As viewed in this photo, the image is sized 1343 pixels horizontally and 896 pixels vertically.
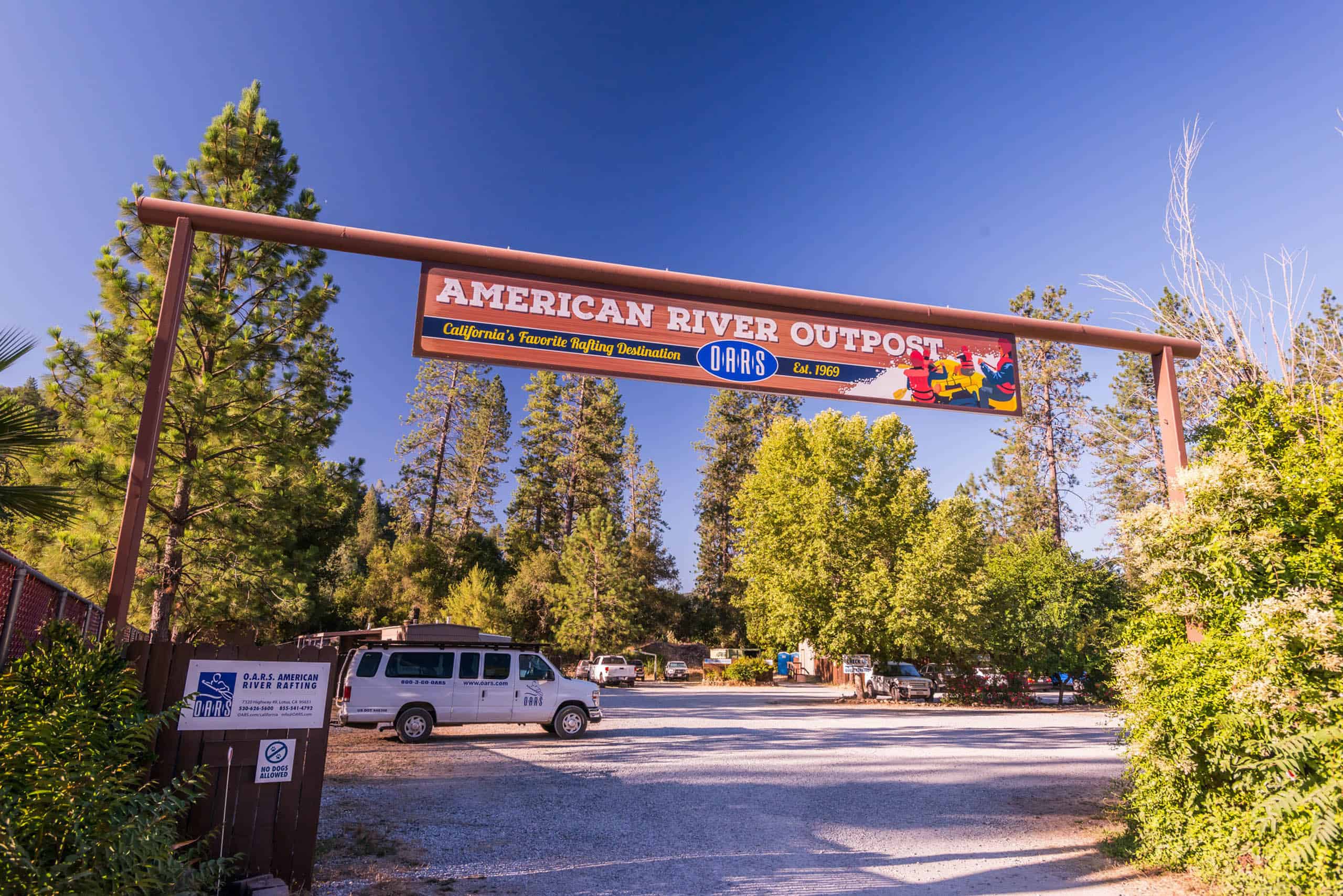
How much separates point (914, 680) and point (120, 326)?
28.4 m

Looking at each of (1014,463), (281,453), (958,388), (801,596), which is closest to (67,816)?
(958,388)

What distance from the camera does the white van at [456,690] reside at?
14.8m

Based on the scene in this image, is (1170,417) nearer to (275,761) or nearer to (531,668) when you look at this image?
(275,761)

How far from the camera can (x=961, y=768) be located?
13.0m

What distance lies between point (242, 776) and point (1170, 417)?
29.2ft

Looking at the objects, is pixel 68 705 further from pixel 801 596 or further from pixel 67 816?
pixel 801 596

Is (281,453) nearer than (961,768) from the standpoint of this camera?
No

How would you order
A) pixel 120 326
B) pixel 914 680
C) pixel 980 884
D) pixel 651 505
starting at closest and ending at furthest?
pixel 980 884
pixel 120 326
pixel 914 680
pixel 651 505

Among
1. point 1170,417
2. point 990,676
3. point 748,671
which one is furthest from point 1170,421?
point 748,671

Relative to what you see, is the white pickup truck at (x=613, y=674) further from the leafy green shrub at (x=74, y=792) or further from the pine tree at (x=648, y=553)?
the leafy green shrub at (x=74, y=792)

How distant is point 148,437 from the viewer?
17.9 feet

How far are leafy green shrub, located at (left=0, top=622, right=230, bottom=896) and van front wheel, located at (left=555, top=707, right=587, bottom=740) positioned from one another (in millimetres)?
12083

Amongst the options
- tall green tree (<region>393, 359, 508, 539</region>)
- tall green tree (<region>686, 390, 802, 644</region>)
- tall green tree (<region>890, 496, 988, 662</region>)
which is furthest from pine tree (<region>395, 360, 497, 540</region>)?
tall green tree (<region>890, 496, 988, 662</region>)

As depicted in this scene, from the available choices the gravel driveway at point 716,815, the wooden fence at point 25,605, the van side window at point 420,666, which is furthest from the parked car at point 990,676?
the wooden fence at point 25,605
